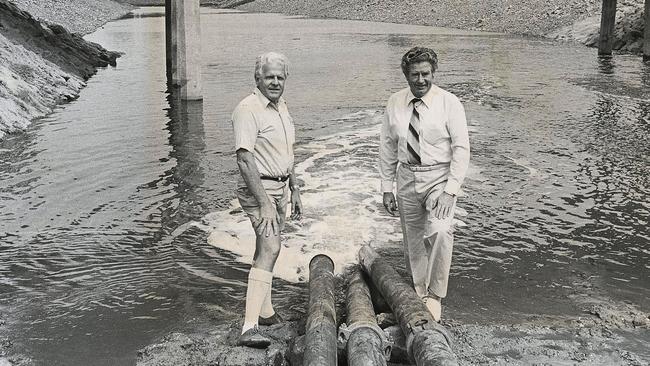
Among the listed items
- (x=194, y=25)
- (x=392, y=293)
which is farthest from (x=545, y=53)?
(x=392, y=293)

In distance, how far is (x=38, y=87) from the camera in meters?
17.3

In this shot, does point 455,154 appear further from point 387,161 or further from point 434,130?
point 387,161

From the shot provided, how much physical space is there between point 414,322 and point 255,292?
1.13 metres

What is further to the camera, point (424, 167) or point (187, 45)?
point (187, 45)

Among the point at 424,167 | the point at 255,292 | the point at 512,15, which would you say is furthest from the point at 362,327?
the point at 512,15

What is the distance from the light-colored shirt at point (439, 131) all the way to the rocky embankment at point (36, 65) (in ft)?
33.8

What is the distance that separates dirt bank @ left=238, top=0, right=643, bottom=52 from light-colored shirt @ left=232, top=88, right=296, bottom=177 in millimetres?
28629

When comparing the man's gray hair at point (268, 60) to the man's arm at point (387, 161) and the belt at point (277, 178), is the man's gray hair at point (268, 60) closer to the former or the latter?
the belt at point (277, 178)

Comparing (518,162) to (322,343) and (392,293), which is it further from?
(322,343)

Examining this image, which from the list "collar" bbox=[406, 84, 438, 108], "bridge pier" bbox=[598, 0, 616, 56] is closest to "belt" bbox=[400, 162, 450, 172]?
"collar" bbox=[406, 84, 438, 108]

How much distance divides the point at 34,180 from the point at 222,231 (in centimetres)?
380

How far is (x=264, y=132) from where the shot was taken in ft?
15.9

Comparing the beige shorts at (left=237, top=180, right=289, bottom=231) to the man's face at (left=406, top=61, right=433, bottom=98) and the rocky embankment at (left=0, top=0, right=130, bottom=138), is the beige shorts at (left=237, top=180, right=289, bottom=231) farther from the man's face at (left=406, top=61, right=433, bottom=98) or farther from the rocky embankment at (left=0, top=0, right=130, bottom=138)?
the rocky embankment at (left=0, top=0, right=130, bottom=138)

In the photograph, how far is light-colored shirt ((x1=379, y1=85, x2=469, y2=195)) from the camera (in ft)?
16.9
